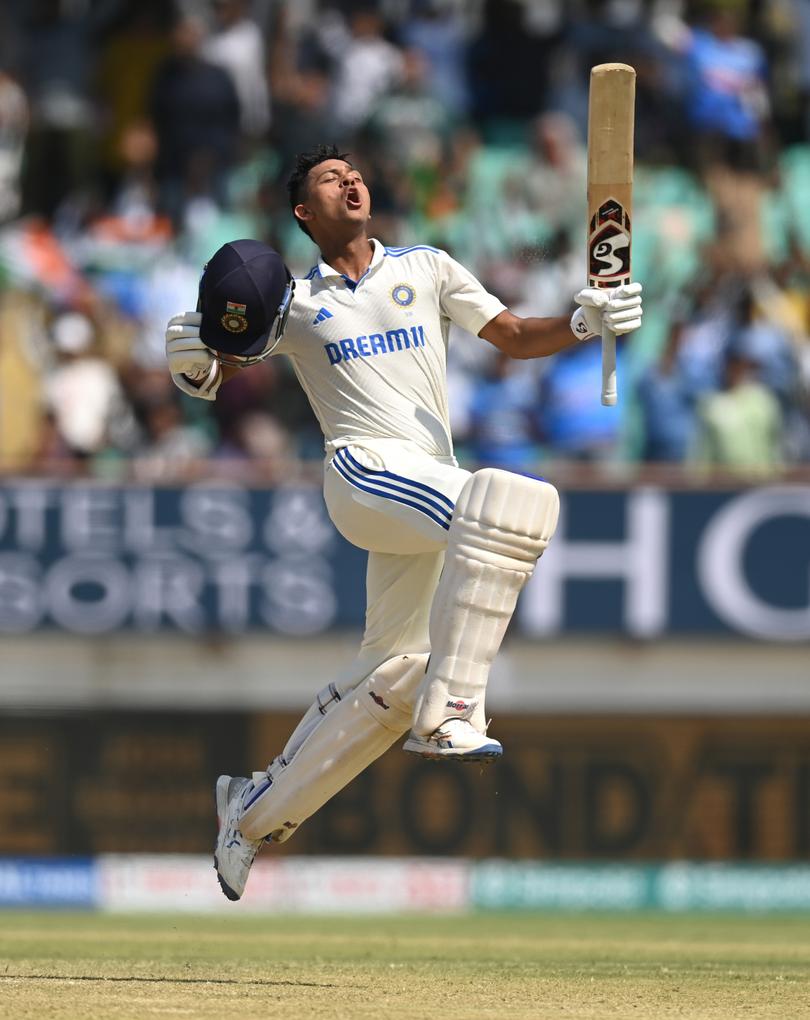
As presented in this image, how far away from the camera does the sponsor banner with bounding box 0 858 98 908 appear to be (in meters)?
11.6

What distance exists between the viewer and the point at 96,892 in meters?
11.6

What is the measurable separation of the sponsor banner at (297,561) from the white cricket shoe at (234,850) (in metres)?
4.03

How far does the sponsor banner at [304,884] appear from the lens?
38.0ft

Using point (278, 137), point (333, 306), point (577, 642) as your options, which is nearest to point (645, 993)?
point (333, 306)

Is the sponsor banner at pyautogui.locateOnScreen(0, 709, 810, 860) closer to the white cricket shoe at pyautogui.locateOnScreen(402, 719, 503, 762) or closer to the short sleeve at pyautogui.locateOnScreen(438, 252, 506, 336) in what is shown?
the short sleeve at pyautogui.locateOnScreen(438, 252, 506, 336)

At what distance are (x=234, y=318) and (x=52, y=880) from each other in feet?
19.1

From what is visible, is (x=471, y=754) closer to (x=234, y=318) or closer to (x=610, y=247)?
(x=234, y=318)

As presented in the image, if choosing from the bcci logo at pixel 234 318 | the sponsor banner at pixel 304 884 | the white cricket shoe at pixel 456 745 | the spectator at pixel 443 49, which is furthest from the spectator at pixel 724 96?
the white cricket shoe at pixel 456 745

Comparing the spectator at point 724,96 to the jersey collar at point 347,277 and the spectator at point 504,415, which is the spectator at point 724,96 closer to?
the spectator at point 504,415

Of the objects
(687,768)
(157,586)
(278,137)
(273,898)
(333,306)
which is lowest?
(273,898)

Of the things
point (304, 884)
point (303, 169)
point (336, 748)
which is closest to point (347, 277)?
point (303, 169)

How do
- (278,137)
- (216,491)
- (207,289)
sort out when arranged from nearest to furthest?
1. (207,289)
2. (216,491)
3. (278,137)

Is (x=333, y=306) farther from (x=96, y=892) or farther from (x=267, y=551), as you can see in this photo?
(x=96, y=892)

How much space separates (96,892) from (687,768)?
317cm
